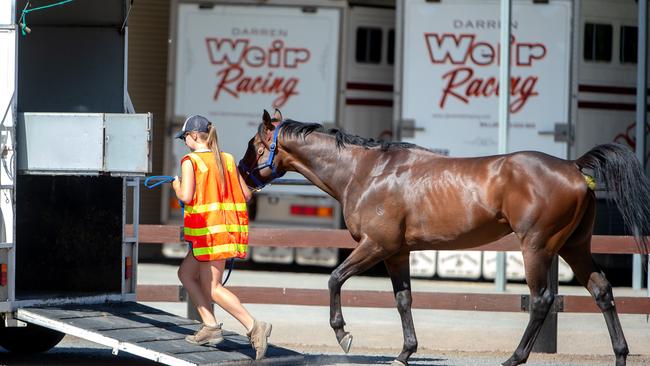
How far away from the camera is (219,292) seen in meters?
8.29

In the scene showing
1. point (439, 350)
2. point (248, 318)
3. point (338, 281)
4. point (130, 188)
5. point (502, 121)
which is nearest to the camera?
point (248, 318)

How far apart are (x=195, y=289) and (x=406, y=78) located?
8662 millimetres

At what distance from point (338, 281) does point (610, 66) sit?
938 cm

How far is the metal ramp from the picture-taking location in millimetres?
8016

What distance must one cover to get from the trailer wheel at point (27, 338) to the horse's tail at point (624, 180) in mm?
4073

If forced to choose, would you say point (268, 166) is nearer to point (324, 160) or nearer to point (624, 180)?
point (324, 160)

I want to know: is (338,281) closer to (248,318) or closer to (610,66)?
(248,318)

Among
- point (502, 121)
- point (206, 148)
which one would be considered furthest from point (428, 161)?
point (502, 121)

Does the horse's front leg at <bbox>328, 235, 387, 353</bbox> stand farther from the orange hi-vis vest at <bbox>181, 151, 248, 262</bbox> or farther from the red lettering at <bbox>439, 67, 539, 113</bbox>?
the red lettering at <bbox>439, 67, 539, 113</bbox>

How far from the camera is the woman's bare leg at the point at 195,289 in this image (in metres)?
8.42

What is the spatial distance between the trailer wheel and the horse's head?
197cm

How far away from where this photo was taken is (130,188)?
31.7 ft

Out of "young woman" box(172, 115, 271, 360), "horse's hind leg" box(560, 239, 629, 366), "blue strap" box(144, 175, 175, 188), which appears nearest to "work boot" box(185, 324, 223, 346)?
"young woman" box(172, 115, 271, 360)

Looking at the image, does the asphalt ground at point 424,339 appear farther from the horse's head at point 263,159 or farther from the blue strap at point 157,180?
the blue strap at point 157,180
